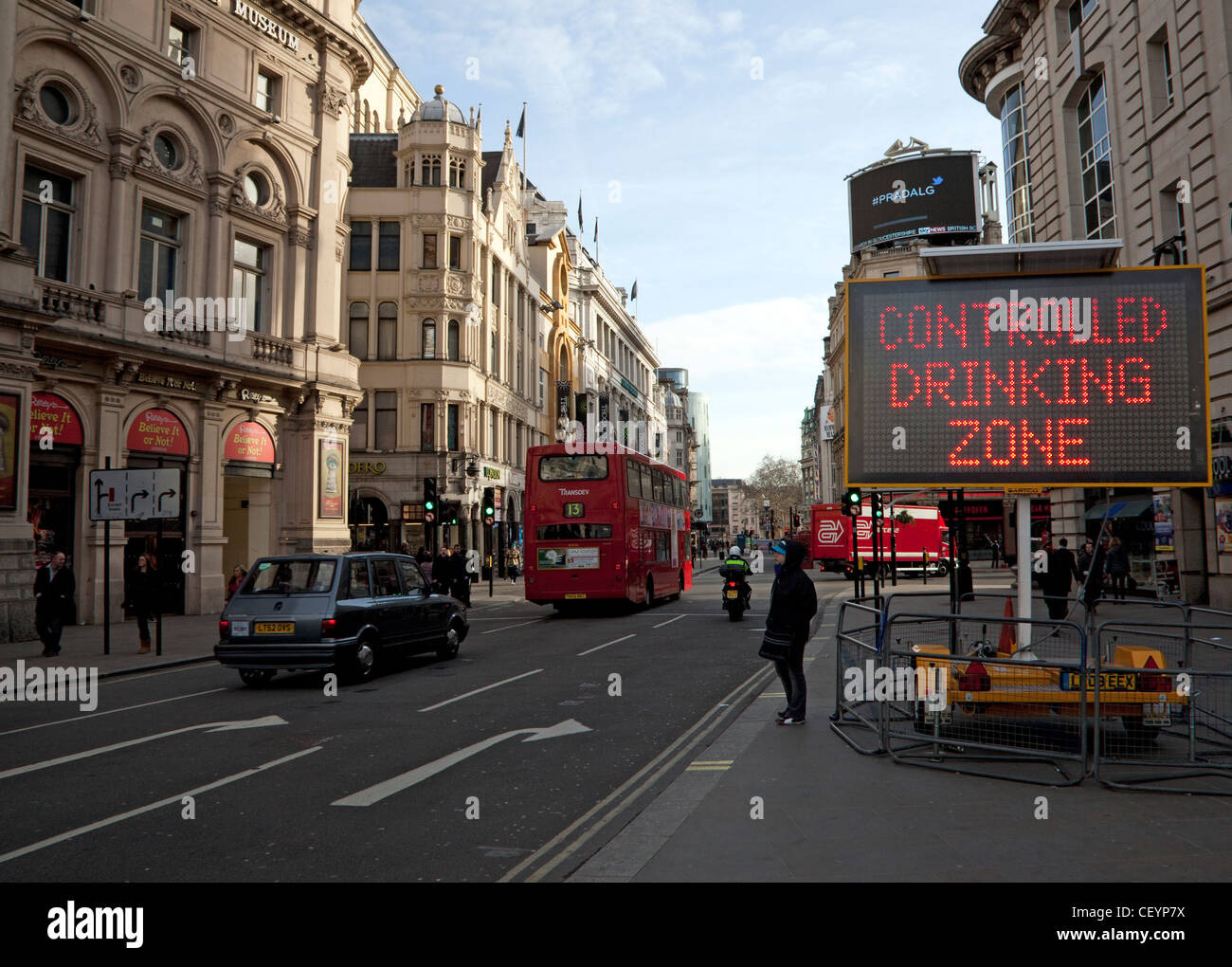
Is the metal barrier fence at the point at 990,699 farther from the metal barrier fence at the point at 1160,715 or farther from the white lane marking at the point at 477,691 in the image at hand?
the white lane marking at the point at 477,691

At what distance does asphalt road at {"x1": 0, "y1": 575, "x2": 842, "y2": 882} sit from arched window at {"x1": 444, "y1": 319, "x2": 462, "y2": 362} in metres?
29.1

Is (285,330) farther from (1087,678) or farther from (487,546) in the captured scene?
(1087,678)

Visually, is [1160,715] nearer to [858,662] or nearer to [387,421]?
[858,662]

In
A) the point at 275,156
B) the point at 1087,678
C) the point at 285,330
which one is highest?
the point at 275,156

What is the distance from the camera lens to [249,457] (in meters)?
26.3

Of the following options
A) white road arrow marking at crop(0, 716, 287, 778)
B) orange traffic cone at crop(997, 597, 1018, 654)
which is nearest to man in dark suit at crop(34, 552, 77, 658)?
white road arrow marking at crop(0, 716, 287, 778)

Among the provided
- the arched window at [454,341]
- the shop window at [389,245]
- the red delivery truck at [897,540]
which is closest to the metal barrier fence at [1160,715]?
the red delivery truck at [897,540]

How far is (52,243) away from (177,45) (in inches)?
263

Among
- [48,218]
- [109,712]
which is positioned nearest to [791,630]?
[109,712]

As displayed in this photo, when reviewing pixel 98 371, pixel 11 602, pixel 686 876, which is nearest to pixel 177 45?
pixel 98 371

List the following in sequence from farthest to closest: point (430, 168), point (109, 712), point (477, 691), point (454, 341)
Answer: point (454, 341), point (430, 168), point (477, 691), point (109, 712)

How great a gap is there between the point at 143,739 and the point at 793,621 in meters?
6.36

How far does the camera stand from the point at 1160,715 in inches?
278

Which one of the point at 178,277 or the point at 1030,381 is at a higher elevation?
the point at 178,277
